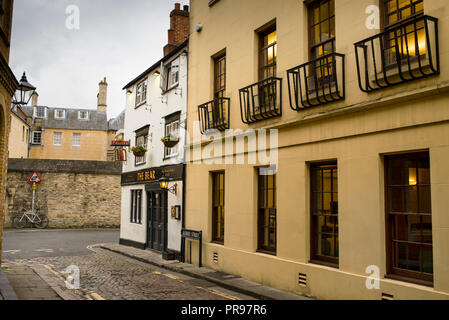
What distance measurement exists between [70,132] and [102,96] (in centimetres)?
638

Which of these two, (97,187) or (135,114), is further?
(97,187)

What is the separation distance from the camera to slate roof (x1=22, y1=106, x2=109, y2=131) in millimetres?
51969

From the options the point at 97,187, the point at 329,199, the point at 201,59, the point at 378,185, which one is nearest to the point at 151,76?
the point at 201,59

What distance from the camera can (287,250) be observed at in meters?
8.97

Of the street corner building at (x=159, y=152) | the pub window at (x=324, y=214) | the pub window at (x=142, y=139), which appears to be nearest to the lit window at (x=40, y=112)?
the street corner building at (x=159, y=152)

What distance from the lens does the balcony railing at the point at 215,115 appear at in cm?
1138

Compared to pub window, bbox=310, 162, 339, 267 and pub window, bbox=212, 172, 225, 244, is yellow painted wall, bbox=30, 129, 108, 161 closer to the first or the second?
pub window, bbox=212, 172, 225, 244

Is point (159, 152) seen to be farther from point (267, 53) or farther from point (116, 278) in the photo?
point (267, 53)

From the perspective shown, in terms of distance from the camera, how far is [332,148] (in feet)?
26.5

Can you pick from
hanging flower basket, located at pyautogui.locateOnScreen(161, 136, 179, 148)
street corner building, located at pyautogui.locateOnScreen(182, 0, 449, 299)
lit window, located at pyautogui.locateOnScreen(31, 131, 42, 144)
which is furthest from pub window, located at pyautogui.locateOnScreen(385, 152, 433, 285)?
lit window, located at pyautogui.locateOnScreen(31, 131, 42, 144)

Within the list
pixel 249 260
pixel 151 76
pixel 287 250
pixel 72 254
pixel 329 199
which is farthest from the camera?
pixel 151 76
